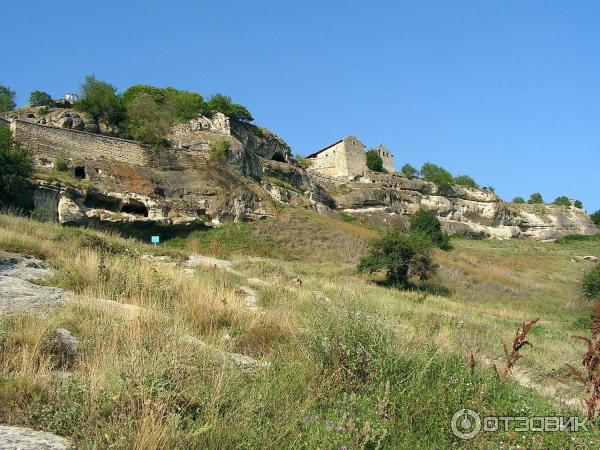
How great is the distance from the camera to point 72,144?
27.6m

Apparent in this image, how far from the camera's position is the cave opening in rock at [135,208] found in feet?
88.4

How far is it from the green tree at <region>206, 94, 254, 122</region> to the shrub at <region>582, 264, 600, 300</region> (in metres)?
27.7

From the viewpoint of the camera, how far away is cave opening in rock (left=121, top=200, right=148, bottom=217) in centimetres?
2695

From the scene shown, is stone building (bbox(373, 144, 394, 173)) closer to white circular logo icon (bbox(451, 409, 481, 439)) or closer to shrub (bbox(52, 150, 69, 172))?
shrub (bbox(52, 150, 69, 172))

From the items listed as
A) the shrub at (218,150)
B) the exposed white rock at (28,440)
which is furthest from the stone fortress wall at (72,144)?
the exposed white rock at (28,440)

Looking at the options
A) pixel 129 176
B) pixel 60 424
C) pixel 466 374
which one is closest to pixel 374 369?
pixel 466 374

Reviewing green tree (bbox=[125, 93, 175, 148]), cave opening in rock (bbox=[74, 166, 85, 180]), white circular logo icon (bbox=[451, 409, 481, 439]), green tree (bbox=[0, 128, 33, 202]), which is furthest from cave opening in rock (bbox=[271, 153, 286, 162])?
white circular logo icon (bbox=[451, 409, 481, 439])

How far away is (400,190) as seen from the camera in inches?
2271

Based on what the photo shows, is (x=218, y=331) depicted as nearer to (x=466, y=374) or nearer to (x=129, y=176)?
(x=466, y=374)

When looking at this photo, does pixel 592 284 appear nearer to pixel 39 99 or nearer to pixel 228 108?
pixel 228 108

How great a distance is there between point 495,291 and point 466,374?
21992 mm

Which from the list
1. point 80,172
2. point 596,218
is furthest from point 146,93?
point 596,218

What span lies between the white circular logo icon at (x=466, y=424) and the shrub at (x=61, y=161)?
2545cm

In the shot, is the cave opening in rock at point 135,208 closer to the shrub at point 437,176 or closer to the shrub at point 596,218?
the shrub at point 437,176
